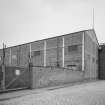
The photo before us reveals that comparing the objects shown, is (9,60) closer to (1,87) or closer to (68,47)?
(68,47)

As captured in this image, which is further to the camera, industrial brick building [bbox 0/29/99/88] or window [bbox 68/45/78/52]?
window [bbox 68/45/78/52]

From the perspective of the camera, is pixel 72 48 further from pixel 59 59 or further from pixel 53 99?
pixel 53 99

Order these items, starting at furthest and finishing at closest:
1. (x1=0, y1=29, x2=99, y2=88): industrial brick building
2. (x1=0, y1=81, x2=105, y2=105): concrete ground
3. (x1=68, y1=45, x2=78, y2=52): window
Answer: (x1=68, y1=45, x2=78, y2=52): window, (x1=0, y1=29, x2=99, y2=88): industrial brick building, (x1=0, y1=81, x2=105, y2=105): concrete ground

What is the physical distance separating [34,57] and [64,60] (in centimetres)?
955

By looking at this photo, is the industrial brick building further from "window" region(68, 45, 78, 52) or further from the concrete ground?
the concrete ground

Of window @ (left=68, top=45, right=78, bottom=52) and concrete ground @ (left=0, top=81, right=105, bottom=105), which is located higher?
window @ (left=68, top=45, right=78, bottom=52)

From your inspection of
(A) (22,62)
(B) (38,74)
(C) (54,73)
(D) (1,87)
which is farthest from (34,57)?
(D) (1,87)

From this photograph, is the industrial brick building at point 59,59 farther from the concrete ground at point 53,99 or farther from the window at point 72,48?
the concrete ground at point 53,99

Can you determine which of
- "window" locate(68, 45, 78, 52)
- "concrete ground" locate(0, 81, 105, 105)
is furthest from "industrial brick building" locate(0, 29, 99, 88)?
"concrete ground" locate(0, 81, 105, 105)

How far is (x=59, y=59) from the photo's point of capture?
28.8 meters

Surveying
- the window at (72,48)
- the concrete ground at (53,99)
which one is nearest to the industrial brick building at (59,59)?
the window at (72,48)

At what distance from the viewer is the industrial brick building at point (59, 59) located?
14.9 metres

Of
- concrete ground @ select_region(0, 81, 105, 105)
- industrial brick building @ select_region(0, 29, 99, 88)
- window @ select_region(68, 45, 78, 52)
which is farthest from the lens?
A: window @ select_region(68, 45, 78, 52)

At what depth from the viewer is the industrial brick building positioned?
1490 cm
